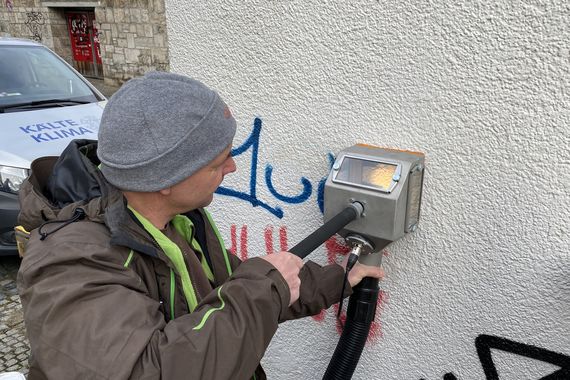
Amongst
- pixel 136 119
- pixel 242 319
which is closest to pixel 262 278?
pixel 242 319

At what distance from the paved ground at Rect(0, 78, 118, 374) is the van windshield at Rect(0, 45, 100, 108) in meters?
1.44

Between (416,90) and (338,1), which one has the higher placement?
(338,1)

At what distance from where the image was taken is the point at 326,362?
1746 millimetres

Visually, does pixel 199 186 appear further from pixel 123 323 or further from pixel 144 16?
pixel 144 16

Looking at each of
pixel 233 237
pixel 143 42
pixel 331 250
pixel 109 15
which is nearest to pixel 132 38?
pixel 143 42

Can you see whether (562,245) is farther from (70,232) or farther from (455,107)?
(70,232)

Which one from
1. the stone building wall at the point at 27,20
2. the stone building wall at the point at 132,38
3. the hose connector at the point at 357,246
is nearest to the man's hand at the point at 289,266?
the hose connector at the point at 357,246

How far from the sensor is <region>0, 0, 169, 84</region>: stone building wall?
966cm

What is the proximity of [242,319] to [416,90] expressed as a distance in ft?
2.47

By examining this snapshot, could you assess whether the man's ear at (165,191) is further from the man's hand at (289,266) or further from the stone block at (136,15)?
the stone block at (136,15)

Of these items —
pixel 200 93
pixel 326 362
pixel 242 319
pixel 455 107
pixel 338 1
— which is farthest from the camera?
pixel 326 362

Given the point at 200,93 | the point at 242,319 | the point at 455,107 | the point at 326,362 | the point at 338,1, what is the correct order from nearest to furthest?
the point at 242,319
the point at 200,93
the point at 455,107
the point at 338,1
the point at 326,362

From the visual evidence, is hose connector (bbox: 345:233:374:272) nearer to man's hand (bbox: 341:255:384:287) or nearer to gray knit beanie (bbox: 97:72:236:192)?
man's hand (bbox: 341:255:384:287)

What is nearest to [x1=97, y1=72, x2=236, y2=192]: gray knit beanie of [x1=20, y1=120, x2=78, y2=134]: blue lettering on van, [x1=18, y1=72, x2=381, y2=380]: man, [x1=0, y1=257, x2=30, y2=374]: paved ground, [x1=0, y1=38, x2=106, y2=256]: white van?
[x1=18, y1=72, x2=381, y2=380]: man
